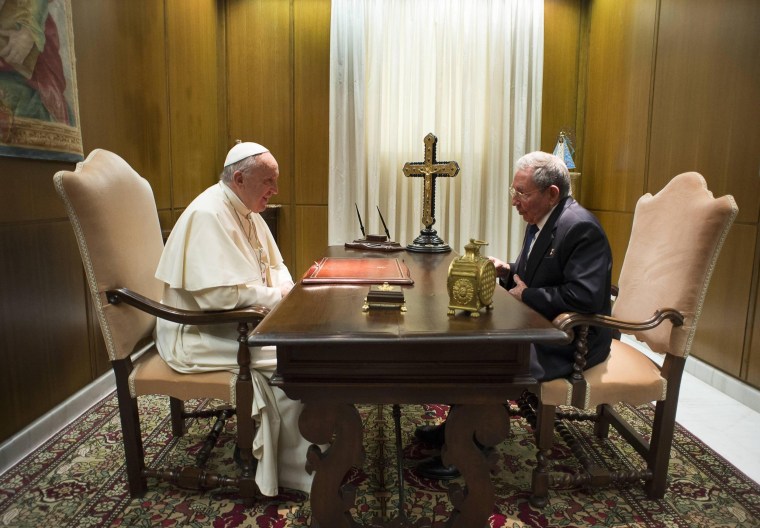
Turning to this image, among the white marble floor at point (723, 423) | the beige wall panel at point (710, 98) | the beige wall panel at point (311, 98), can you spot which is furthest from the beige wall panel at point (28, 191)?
the beige wall panel at point (710, 98)

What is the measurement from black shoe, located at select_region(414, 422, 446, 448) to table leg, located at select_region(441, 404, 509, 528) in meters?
0.85

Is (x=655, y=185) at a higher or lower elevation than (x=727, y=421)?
higher

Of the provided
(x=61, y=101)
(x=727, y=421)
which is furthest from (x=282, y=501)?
(x=727, y=421)

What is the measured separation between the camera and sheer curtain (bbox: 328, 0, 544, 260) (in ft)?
16.1

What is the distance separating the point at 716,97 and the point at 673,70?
1.87ft

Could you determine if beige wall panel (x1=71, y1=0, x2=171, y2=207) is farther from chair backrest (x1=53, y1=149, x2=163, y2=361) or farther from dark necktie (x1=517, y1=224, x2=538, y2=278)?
dark necktie (x1=517, y1=224, x2=538, y2=278)

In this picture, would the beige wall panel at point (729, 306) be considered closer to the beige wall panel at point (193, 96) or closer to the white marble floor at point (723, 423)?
the white marble floor at point (723, 423)

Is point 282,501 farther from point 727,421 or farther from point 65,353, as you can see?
point 727,421

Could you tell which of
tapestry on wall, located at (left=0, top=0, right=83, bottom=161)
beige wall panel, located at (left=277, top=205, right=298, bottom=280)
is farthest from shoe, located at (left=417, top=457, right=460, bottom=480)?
beige wall panel, located at (left=277, top=205, right=298, bottom=280)

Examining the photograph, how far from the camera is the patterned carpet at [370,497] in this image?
6.34ft

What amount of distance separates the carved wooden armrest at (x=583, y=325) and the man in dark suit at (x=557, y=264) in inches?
2.1

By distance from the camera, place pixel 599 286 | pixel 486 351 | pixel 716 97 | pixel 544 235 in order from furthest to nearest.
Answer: pixel 716 97, pixel 544 235, pixel 599 286, pixel 486 351

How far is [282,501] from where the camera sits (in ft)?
6.70

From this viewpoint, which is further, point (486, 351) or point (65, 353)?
point (65, 353)
